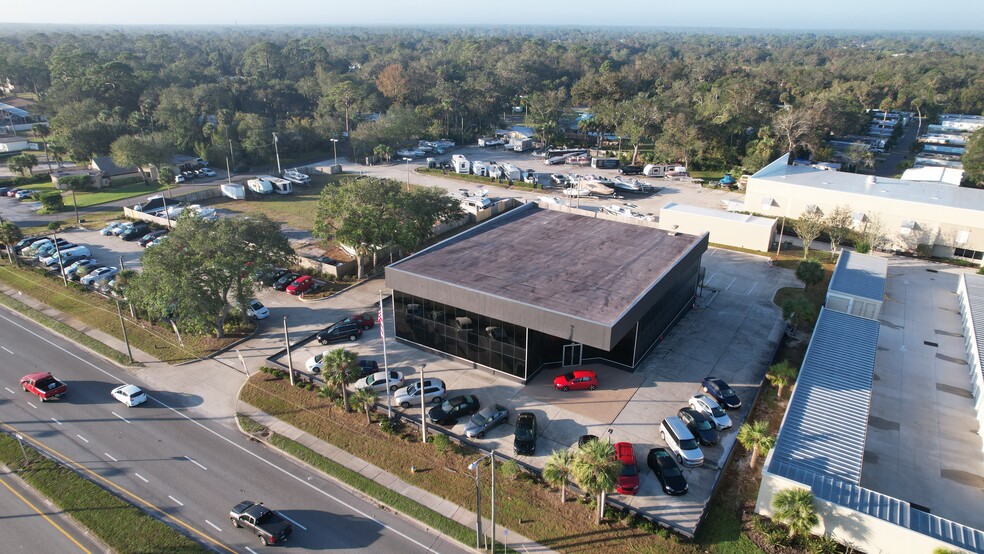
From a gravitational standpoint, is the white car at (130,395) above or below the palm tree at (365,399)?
below

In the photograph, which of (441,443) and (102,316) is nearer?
(441,443)

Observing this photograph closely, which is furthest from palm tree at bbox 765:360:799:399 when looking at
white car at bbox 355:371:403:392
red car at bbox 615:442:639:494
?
white car at bbox 355:371:403:392

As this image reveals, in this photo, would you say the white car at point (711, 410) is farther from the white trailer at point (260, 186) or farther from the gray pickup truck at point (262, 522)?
the white trailer at point (260, 186)

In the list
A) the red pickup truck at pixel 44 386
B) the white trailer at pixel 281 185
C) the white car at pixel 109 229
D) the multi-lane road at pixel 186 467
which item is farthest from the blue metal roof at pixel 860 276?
the white car at pixel 109 229

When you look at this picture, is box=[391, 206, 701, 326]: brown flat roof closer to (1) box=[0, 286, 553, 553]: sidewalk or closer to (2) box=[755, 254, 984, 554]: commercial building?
(2) box=[755, 254, 984, 554]: commercial building

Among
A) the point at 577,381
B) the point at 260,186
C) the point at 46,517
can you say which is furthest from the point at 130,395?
the point at 260,186

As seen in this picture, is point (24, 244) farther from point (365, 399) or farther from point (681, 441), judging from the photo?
point (681, 441)
